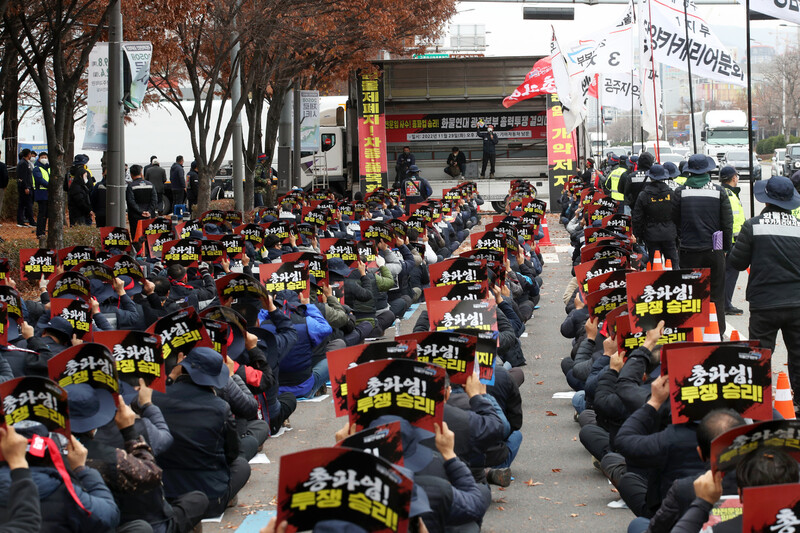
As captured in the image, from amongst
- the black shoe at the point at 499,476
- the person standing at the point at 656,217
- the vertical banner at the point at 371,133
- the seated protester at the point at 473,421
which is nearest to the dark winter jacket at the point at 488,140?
the vertical banner at the point at 371,133

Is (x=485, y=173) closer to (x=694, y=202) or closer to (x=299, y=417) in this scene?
(x=694, y=202)

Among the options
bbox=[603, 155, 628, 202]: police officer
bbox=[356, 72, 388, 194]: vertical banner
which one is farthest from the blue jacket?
bbox=[356, 72, 388, 194]: vertical banner

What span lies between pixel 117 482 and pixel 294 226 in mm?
11503

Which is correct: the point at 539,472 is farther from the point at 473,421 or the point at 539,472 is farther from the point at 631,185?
the point at 631,185

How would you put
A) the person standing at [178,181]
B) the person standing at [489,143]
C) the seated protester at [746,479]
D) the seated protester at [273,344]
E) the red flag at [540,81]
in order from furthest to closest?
the person standing at [178,181]
the person standing at [489,143]
the red flag at [540,81]
the seated protester at [273,344]
the seated protester at [746,479]

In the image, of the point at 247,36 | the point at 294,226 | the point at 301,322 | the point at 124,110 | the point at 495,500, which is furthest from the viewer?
the point at 247,36

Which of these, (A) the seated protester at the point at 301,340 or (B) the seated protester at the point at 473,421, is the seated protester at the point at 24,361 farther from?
(B) the seated protester at the point at 473,421

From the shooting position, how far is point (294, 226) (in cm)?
1684

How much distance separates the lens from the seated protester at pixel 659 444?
5625mm

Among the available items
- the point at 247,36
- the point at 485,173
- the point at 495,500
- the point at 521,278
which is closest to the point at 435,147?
the point at 485,173

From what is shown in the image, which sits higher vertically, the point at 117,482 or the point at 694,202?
the point at 694,202

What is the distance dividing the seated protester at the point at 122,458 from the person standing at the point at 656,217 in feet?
35.0

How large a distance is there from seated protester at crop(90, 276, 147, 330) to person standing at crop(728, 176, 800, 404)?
Result: 5.65 metres

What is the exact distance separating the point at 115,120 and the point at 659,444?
44.8ft
